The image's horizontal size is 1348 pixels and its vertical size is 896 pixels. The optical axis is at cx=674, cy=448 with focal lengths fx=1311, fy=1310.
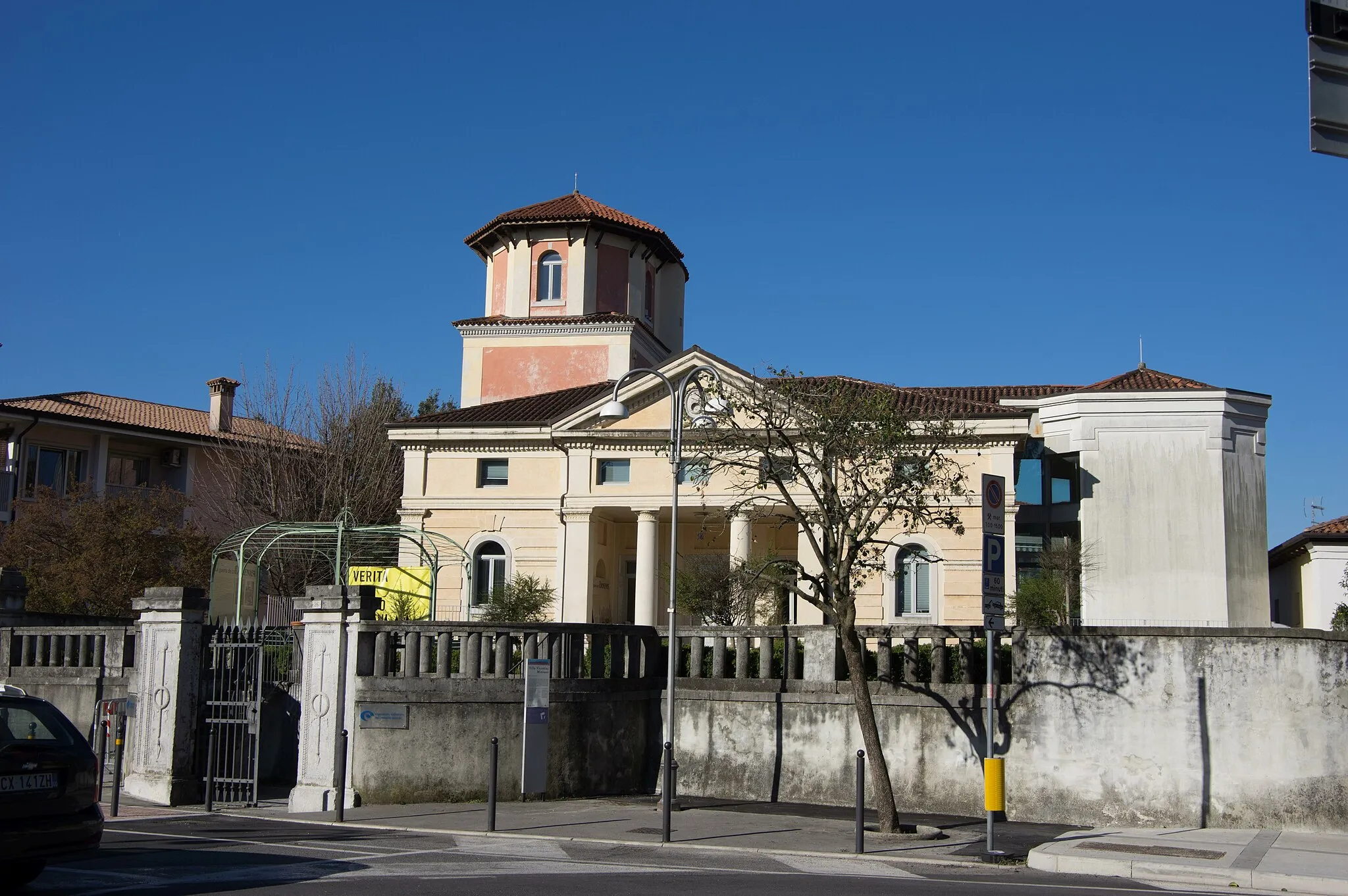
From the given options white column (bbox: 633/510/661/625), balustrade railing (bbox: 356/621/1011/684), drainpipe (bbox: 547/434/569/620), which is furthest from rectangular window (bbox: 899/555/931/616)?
balustrade railing (bbox: 356/621/1011/684)

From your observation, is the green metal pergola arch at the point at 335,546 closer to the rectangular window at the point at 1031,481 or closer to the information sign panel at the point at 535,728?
the information sign panel at the point at 535,728

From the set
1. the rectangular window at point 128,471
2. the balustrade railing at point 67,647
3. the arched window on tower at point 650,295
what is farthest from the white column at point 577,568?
the balustrade railing at point 67,647

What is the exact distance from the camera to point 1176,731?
1672 cm

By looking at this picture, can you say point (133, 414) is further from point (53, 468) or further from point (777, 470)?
point (777, 470)

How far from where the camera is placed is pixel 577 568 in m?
42.5

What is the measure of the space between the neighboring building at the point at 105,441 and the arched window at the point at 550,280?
12.4m

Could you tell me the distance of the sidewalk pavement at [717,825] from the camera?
1452 centimetres

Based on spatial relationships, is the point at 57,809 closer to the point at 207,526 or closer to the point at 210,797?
the point at 210,797

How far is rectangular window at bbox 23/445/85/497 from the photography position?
49125 millimetres

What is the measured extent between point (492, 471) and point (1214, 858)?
33354 mm

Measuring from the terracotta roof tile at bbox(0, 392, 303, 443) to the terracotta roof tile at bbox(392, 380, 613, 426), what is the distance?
892cm

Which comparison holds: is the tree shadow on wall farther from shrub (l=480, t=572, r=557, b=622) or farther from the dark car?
shrub (l=480, t=572, r=557, b=622)

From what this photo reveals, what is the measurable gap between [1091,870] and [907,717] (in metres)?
4.97

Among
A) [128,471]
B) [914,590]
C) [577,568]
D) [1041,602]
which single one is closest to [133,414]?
[128,471]
